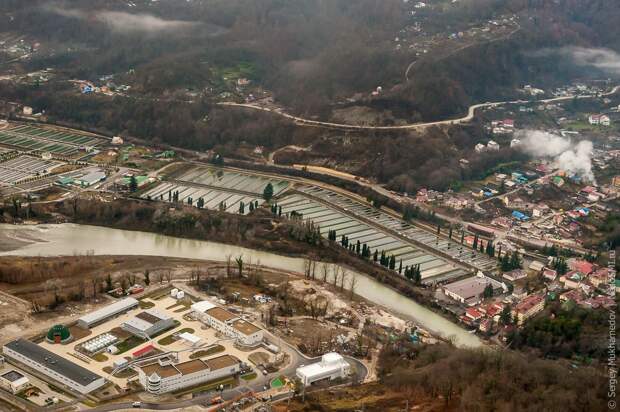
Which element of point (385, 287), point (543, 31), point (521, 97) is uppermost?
point (543, 31)

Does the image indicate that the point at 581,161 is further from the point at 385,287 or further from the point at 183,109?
the point at 183,109

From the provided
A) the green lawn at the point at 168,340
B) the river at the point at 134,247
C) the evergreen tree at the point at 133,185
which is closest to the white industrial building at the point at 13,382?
the green lawn at the point at 168,340

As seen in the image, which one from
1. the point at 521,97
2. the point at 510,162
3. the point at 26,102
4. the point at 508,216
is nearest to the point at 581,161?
the point at 510,162

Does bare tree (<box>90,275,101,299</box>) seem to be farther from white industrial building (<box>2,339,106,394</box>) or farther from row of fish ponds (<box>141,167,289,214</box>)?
row of fish ponds (<box>141,167,289,214</box>)

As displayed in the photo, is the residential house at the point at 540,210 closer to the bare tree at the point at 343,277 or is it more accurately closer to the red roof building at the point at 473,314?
the red roof building at the point at 473,314

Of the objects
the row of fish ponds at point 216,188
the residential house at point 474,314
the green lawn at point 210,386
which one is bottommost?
the residential house at point 474,314

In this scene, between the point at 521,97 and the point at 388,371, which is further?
the point at 521,97

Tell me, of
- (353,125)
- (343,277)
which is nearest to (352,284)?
(343,277)
